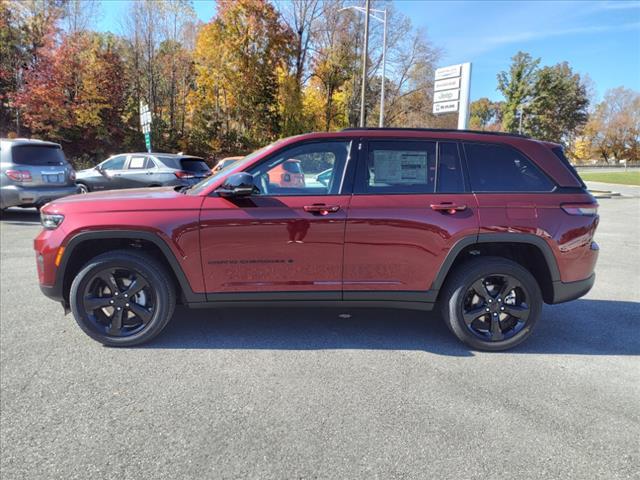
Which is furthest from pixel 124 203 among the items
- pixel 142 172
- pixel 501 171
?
pixel 142 172

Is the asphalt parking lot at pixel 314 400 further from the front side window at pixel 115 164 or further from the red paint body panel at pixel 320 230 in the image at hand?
the front side window at pixel 115 164

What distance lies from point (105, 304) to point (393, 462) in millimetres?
2600

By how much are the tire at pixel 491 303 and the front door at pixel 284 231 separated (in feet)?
3.32

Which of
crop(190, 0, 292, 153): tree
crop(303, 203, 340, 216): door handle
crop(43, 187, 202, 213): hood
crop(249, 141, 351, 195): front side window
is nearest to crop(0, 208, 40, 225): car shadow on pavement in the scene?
crop(43, 187, 202, 213): hood

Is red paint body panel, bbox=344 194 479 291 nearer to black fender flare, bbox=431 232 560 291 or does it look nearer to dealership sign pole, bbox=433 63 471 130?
black fender flare, bbox=431 232 560 291

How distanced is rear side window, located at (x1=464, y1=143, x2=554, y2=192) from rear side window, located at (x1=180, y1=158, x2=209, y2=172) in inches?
388

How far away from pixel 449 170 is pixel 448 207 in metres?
0.34

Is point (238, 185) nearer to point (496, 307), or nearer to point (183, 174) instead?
point (496, 307)

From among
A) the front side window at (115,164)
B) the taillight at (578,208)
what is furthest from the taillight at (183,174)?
the taillight at (578,208)

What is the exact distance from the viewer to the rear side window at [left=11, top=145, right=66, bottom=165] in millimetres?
9055

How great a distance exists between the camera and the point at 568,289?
3.55m

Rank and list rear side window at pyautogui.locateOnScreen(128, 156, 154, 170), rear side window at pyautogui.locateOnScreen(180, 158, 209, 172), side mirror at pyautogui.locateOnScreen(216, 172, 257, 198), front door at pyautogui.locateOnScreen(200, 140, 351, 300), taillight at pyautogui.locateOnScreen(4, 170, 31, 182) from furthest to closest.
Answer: rear side window at pyautogui.locateOnScreen(180, 158, 209, 172), rear side window at pyautogui.locateOnScreen(128, 156, 154, 170), taillight at pyautogui.locateOnScreen(4, 170, 31, 182), front door at pyautogui.locateOnScreen(200, 140, 351, 300), side mirror at pyautogui.locateOnScreen(216, 172, 257, 198)

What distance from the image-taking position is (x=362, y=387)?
2.95 m

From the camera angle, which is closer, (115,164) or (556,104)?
Answer: (115,164)
